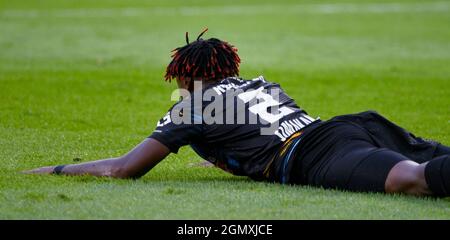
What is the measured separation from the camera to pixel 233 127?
7191 mm

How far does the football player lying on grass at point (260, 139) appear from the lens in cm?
677

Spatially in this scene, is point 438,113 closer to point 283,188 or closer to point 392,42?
point 283,188

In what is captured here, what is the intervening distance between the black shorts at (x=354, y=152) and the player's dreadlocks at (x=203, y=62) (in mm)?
923

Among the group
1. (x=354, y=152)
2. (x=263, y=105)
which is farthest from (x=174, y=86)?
(x=354, y=152)

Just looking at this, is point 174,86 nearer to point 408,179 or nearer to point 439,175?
point 408,179

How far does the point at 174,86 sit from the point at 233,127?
7.41m

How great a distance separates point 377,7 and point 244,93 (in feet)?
75.9

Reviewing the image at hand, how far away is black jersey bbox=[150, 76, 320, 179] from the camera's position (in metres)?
7.08

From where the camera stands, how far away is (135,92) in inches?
544

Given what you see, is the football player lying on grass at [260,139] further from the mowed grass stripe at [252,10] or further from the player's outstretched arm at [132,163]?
the mowed grass stripe at [252,10]

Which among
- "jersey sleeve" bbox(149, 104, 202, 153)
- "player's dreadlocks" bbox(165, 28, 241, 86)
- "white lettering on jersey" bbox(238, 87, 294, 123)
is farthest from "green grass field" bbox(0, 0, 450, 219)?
"player's dreadlocks" bbox(165, 28, 241, 86)

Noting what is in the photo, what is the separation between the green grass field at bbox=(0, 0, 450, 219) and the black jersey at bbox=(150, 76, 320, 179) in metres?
0.20

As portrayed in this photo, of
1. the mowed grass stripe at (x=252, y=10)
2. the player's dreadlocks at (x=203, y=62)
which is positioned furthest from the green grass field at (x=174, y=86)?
the player's dreadlocks at (x=203, y=62)

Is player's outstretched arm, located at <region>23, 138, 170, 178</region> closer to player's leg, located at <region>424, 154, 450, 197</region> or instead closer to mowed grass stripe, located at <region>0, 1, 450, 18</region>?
player's leg, located at <region>424, 154, 450, 197</region>
